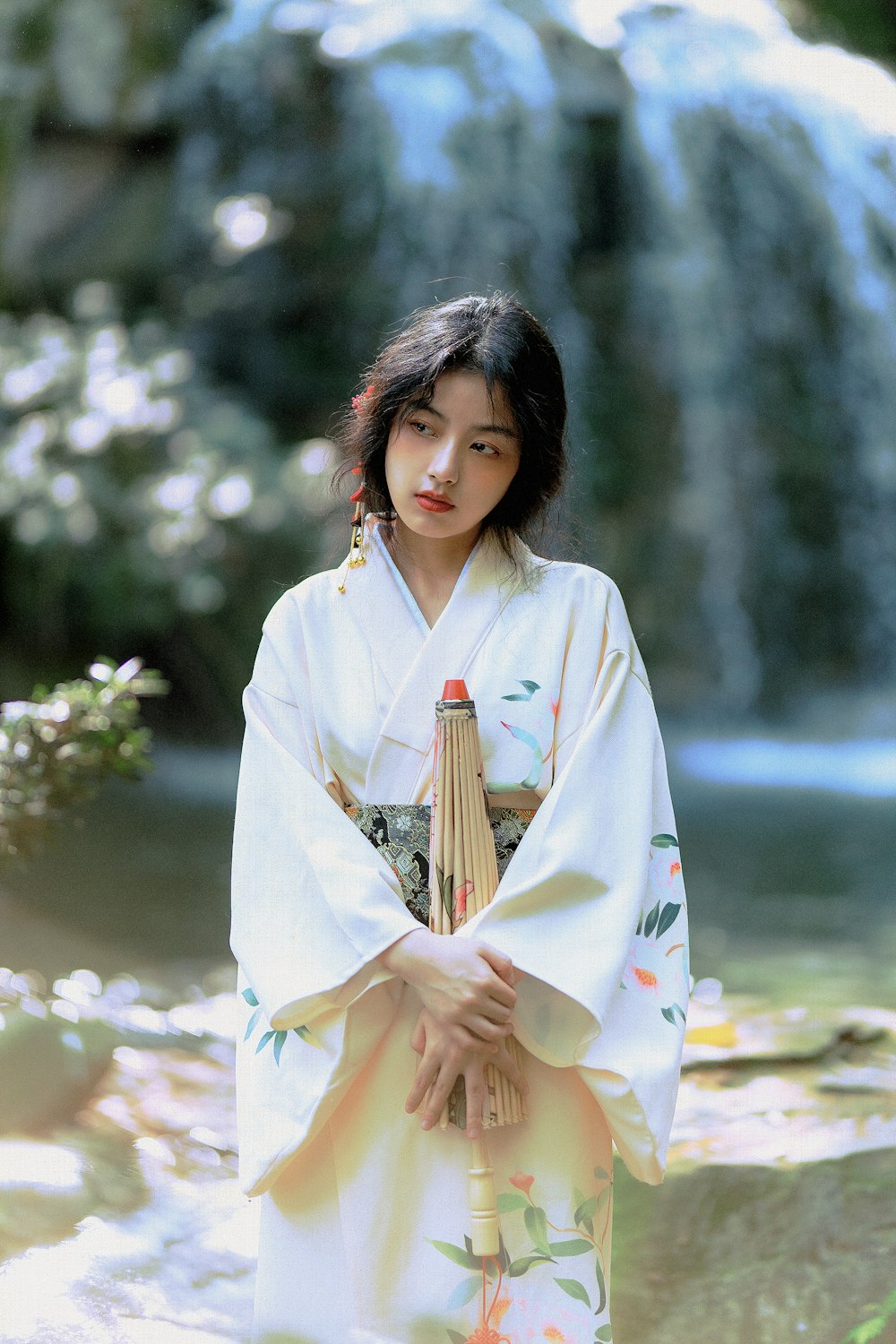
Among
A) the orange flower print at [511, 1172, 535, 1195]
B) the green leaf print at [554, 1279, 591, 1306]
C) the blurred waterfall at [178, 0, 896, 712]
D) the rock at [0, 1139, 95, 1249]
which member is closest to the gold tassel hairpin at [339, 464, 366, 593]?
the orange flower print at [511, 1172, 535, 1195]

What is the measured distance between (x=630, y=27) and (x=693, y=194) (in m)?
1.00

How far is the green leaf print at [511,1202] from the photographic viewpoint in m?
1.43

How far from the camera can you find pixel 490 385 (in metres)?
1.48

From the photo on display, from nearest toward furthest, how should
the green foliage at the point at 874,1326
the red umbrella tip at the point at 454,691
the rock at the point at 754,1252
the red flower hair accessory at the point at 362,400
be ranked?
the red umbrella tip at the point at 454,691 → the red flower hair accessory at the point at 362,400 → the green foliage at the point at 874,1326 → the rock at the point at 754,1252

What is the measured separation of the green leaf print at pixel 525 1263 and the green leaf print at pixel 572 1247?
0.03ft

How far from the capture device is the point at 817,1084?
122 inches

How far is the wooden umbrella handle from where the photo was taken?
1394 millimetres

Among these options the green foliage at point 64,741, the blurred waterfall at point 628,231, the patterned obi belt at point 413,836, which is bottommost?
the patterned obi belt at point 413,836

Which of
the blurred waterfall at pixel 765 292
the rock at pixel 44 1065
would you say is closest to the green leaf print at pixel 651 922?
the rock at pixel 44 1065

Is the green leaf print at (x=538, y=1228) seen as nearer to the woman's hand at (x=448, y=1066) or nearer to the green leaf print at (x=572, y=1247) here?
the green leaf print at (x=572, y=1247)

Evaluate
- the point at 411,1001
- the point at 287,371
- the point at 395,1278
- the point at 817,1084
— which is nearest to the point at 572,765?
the point at 411,1001

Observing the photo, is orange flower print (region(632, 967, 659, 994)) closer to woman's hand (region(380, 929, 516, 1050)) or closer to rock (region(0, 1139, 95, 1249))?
woman's hand (region(380, 929, 516, 1050))

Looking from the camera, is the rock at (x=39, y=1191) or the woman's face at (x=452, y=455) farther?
the rock at (x=39, y=1191)

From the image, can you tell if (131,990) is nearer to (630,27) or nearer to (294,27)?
(294,27)
